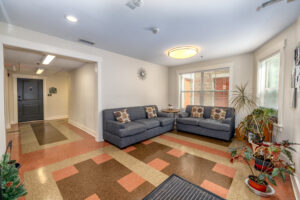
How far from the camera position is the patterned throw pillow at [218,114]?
153 inches

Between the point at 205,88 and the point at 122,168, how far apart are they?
3992 millimetres

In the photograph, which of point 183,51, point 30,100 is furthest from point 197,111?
point 30,100

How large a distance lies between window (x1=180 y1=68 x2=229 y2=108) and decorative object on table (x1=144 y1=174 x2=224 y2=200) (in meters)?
3.35

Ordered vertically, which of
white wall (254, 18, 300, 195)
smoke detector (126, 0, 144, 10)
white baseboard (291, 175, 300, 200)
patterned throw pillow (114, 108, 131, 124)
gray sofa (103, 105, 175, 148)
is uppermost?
smoke detector (126, 0, 144, 10)

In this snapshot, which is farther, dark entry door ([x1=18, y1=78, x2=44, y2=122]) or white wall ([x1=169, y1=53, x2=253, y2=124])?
dark entry door ([x1=18, y1=78, x2=44, y2=122])

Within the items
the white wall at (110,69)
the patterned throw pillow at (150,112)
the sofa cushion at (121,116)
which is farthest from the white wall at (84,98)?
the patterned throw pillow at (150,112)

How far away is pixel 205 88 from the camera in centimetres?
475

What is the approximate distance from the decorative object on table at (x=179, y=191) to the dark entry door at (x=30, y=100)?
7152mm

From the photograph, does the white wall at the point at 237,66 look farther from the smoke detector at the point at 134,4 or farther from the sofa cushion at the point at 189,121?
the smoke detector at the point at 134,4

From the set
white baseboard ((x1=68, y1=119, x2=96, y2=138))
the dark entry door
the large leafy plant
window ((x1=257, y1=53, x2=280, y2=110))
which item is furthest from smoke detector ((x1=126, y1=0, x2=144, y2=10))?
the dark entry door

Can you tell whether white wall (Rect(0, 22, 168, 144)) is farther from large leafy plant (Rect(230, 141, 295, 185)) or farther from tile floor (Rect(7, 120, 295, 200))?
large leafy plant (Rect(230, 141, 295, 185))

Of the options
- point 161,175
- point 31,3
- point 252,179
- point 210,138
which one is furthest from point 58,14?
point 210,138

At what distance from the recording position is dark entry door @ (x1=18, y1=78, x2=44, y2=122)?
5.75 m

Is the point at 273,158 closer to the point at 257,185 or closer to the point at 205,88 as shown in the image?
the point at 257,185
